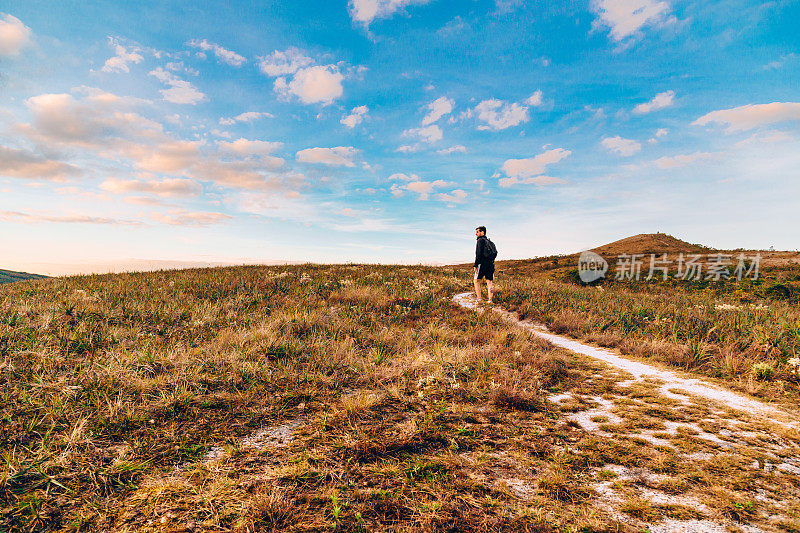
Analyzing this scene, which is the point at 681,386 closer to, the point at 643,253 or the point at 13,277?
the point at 643,253

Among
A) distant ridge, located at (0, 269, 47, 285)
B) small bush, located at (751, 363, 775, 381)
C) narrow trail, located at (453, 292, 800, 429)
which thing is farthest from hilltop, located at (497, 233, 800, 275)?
distant ridge, located at (0, 269, 47, 285)

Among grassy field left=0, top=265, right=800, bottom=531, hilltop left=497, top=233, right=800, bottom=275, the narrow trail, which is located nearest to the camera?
grassy field left=0, top=265, right=800, bottom=531

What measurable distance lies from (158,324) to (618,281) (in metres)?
28.0

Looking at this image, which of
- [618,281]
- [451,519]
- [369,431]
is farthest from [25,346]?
[618,281]

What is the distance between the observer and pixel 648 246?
117 ft

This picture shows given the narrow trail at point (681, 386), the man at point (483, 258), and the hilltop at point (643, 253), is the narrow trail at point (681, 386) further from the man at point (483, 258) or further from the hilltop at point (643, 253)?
the hilltop at point (643, 253)

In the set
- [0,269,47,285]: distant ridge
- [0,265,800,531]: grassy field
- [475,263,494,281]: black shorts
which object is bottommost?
[0,265,800,531]: grassy field

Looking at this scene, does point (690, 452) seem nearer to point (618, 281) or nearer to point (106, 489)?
point (106, 489)

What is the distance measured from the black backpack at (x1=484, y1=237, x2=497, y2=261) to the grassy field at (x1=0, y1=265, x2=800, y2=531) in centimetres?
498

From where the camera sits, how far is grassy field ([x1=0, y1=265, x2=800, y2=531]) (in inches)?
93.3

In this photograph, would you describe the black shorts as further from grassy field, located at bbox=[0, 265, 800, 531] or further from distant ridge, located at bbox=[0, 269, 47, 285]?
distant ridge, located at bbox=[0, 269, 47, 285]

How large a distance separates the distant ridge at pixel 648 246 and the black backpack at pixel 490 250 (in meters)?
29.4

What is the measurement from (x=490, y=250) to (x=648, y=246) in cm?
3302

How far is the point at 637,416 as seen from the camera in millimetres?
3986
